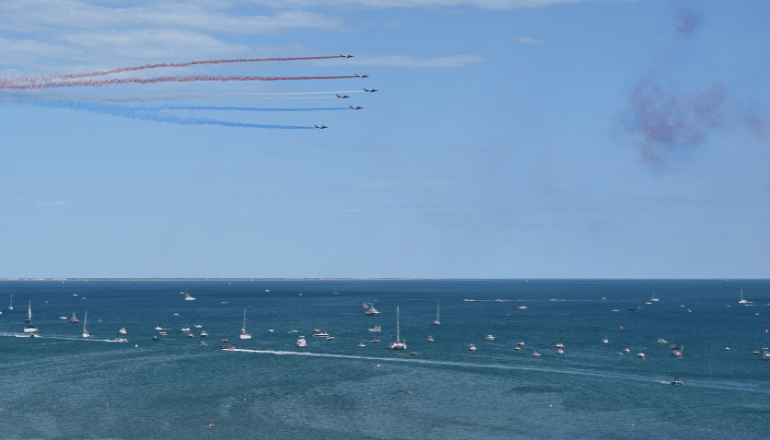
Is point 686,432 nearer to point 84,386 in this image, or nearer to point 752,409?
point 752,409

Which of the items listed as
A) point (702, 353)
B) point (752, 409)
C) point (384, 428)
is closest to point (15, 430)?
point (384, 428)

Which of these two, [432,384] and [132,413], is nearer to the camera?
[132,413]

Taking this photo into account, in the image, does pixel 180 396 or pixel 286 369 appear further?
pixel 286 369

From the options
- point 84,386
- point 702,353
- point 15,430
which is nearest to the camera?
point 15,430

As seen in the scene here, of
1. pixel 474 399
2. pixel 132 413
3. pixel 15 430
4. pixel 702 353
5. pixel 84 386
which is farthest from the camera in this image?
pixel 702 353

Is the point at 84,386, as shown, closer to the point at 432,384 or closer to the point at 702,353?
the point at 432,384

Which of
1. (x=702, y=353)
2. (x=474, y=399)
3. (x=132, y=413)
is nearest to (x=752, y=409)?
(x=474, y=399)

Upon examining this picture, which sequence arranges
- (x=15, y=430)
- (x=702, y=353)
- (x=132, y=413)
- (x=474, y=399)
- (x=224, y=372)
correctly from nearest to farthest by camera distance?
(x=15, y=430)
(x=132, y=413)
(x=474, y=399)
(x=224, y=372)
(x=702, y=353)

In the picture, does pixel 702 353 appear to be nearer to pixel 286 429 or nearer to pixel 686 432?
pixel 686 432
